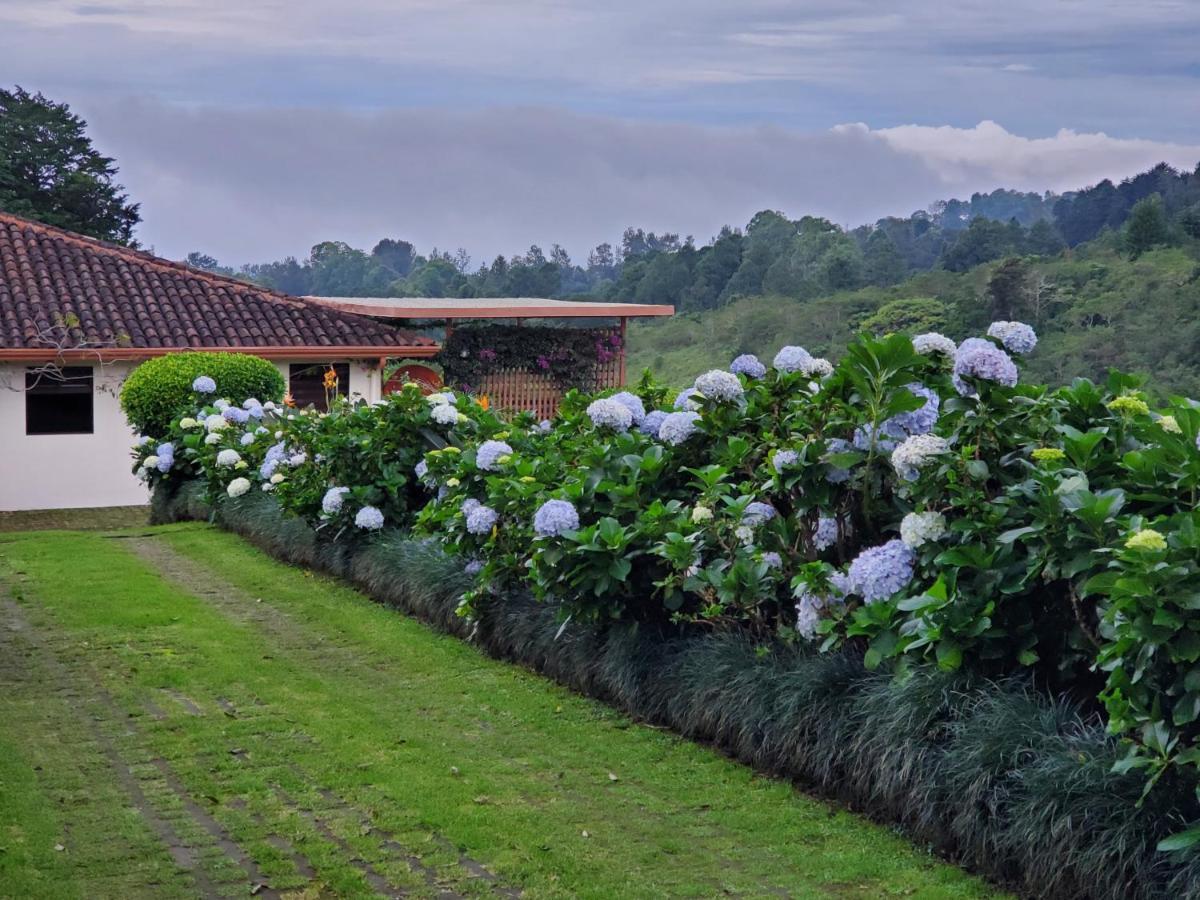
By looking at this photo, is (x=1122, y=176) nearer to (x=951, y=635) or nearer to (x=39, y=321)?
(x=39, y=321)

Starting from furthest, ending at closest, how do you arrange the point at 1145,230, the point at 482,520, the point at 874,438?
the point at 1145,230 < the point at 482,520 < the point at 874,438

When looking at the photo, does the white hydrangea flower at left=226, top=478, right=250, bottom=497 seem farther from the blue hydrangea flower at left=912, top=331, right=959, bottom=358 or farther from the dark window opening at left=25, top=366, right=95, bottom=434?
the blue hydrangea flower at left=912, top=331, right=959, bottom=358

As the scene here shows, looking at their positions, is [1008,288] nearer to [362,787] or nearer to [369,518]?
[369,518]

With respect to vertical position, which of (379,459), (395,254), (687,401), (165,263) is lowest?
(379,459)

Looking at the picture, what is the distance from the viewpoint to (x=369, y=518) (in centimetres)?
1066

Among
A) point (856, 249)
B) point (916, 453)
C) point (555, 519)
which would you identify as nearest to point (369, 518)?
point (555, 519)

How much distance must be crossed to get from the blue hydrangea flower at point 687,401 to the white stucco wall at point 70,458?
14561mm

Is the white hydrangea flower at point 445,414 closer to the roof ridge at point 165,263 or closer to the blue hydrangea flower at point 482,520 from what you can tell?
the blue hydrangea flower at point 482,520

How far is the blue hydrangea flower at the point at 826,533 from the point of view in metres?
6.32

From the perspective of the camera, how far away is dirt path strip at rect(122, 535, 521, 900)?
5.15 meters

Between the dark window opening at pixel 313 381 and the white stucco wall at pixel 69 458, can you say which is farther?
the dark window opening at pixel 313 381

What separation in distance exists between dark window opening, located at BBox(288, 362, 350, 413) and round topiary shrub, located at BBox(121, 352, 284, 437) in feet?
17.0

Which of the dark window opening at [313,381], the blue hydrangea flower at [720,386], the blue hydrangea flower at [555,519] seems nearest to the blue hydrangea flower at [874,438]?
the blue hydrangea flower at [720,386]

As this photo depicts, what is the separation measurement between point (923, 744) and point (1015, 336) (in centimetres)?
169
